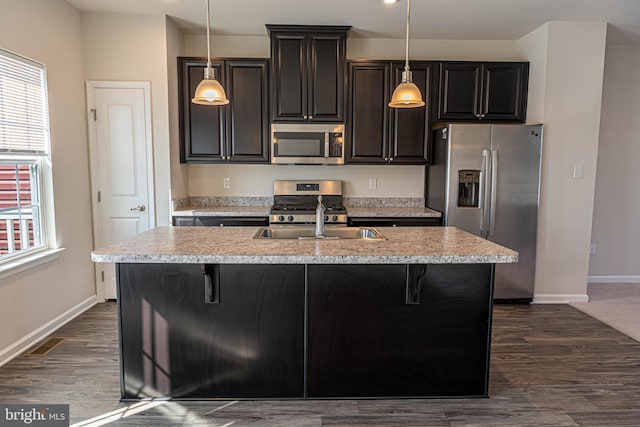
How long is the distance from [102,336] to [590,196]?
459 cm

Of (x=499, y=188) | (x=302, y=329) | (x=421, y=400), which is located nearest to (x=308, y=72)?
(x=499, y=188)

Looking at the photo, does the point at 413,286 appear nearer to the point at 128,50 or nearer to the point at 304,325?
the point at 304,325

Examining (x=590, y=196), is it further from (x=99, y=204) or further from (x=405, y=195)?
(x=99, y=204)

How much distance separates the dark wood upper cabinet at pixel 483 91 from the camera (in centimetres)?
414

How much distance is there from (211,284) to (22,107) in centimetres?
208

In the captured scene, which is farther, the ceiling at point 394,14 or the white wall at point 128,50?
the white wall at point 128,50

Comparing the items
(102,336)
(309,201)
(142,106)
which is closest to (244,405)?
(102,336)

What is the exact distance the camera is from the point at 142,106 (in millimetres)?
3840

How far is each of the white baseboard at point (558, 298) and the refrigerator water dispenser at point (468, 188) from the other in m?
1.17

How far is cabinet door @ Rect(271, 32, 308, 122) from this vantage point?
4012 mm

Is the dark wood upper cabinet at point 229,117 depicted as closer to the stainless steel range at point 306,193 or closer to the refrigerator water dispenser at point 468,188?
the stainless steel range at point 306,193

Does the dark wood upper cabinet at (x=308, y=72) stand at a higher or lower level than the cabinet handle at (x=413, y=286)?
higher

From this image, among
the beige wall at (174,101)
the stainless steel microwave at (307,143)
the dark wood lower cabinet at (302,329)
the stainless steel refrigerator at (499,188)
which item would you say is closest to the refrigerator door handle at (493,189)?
the stainless steel refrigerator at (499,188)

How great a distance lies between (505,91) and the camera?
4.17 m
